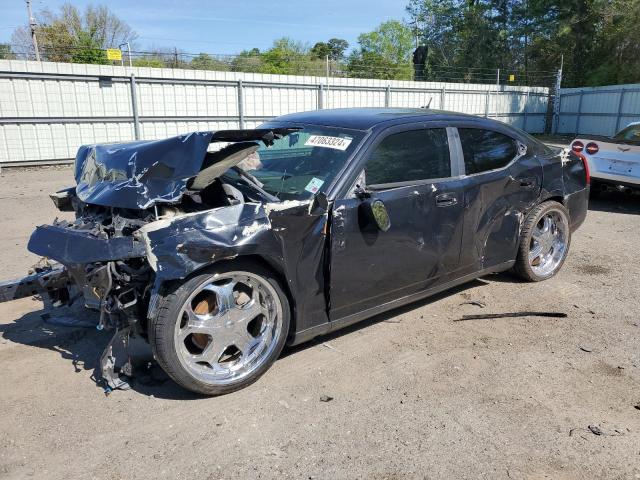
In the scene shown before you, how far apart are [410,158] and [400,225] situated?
21.6 inches

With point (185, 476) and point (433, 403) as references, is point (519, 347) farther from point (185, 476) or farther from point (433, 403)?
point (185, 476)

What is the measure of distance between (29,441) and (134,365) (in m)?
0.80

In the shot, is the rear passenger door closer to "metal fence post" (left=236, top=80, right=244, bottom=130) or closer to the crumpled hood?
the crumpled hood

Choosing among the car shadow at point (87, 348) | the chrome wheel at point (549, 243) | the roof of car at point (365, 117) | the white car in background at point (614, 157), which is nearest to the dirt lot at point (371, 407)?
the car shadow at point (87, 348)

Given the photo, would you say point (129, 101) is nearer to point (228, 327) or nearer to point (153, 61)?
point (153, 61)

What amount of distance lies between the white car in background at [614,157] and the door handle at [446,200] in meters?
5.24

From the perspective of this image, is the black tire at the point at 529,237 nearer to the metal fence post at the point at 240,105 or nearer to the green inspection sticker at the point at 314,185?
the green inspection sticker at the point at 314,185

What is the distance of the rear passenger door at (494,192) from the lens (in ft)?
13.7

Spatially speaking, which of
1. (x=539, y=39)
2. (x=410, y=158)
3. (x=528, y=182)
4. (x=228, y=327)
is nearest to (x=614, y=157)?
(x=528, y=182)

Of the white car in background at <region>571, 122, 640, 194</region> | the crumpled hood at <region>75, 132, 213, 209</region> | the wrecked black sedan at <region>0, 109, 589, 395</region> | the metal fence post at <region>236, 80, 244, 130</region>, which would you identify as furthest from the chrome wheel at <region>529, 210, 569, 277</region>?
the metal fence post at <region>236, 80, 244, 130</region>

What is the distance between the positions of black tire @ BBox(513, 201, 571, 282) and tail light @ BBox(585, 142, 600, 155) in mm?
4033

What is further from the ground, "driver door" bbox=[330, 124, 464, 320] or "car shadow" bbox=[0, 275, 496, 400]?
"driver door" bbox=[330, 124, 464, 320]

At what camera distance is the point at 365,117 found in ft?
12.8

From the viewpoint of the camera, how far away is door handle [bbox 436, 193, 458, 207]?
12.6ft
